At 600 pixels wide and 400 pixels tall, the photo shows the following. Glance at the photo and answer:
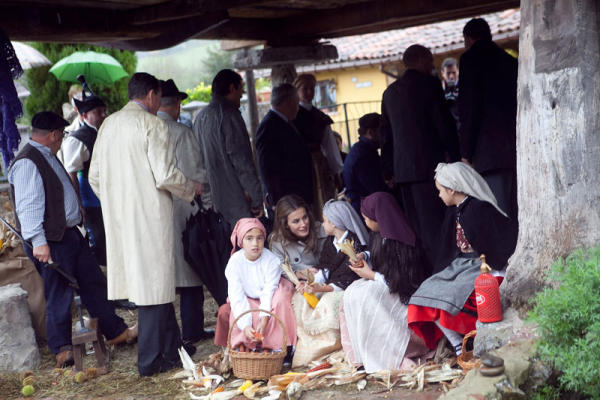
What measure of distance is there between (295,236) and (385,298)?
1.03m

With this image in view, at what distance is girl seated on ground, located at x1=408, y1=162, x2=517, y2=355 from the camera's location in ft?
14.3

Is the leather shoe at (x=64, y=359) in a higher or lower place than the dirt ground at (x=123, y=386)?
higher

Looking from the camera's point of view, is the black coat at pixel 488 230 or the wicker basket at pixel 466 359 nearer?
the wicker basket at pixel 466 359

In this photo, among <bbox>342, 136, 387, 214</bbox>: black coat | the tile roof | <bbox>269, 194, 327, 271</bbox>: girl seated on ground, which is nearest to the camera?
<bbox>269, 194, 327, 271</bbox>: girl seated on ground

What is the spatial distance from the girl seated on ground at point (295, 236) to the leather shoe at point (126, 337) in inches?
60.7

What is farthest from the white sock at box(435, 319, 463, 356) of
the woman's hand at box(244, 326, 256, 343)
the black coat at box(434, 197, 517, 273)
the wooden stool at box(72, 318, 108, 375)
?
the wooden stool at box(72, 318, 108, 375)

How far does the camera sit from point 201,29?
6.64 meters

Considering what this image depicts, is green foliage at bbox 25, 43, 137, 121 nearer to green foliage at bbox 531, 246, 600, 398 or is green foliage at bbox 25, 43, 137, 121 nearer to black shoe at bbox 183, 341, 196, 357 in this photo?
black shoe at bbox 183, 341, 196, 357

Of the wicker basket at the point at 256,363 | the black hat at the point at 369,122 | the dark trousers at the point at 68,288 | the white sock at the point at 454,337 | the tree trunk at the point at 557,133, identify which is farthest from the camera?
the black hat at the point at 369,122

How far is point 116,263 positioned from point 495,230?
2.72 metres

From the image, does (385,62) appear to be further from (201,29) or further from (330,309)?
(330,309)

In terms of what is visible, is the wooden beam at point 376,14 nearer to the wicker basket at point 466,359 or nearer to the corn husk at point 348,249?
the corn husk at point 348,249

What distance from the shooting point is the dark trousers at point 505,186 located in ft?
17.7

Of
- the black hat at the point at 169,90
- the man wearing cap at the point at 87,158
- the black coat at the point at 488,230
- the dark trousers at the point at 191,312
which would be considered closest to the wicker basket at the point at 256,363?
the dark trousers at the point at 191,312
